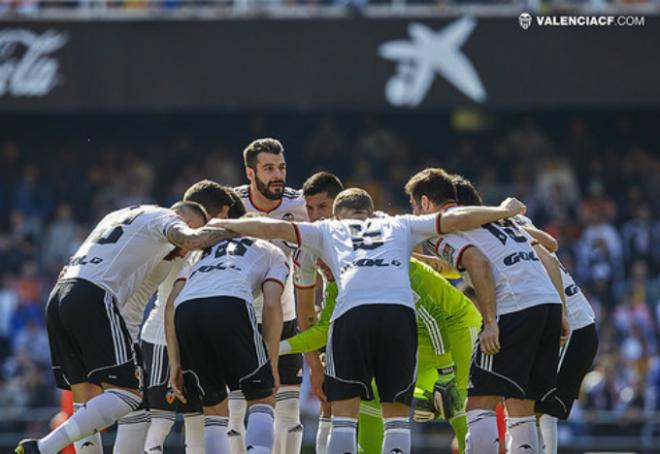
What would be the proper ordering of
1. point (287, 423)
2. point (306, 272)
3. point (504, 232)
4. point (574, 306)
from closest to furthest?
point (504, 232)
point (574, 306)
point (306, 272)
point (287, 423)

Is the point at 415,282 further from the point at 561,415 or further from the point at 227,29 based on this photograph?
the point at 227,29

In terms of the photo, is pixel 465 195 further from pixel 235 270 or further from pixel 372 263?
pixel 235 270

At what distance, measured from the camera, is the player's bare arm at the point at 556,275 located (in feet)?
32.9

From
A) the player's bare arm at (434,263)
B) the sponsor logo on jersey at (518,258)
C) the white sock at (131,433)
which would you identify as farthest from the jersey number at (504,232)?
the white sock at (131,433)

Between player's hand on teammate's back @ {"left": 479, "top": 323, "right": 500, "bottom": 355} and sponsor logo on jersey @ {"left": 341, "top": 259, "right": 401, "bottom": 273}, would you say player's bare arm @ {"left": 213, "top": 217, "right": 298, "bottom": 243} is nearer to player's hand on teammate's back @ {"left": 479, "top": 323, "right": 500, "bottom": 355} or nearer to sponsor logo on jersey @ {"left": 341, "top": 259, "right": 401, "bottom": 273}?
sponsor logo on jersey @ {"left": 341, "top": 259, "right": 401, "bottom": 273}

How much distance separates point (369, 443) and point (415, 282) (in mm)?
1278

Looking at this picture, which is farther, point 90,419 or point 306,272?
point 306,272

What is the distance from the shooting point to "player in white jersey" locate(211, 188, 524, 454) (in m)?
9.20

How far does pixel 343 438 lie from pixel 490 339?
121 cm

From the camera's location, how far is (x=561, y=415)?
33.9 feet

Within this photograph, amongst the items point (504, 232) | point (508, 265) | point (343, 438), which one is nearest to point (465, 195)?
point (504, 232)

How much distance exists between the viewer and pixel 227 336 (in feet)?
30.6

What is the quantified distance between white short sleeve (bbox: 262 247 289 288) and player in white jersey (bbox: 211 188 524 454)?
283 millimetres

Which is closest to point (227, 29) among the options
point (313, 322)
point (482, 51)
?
point (482, 51)
